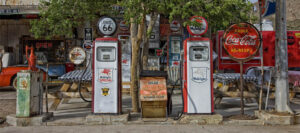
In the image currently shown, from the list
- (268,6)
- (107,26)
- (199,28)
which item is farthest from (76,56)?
(268,6)

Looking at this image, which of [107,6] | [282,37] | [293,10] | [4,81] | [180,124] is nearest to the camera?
[180,124]

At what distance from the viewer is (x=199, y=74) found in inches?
230

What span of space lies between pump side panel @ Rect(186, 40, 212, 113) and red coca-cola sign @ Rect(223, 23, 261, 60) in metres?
0.78

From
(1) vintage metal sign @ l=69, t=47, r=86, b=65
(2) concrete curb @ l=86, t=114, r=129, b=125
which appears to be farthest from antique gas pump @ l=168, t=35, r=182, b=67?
(2) concrete curb @ l=86, t=114, r=129, b=125

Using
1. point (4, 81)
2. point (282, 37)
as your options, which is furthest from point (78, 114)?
point (4, 81)

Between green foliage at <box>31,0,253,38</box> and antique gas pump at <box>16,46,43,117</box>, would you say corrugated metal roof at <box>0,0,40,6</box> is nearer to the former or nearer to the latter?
green foliage at <box>31,0,253,38</box>

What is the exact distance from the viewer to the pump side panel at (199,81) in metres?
5.84

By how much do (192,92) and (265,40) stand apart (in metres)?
7.49

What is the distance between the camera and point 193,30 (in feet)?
19.4

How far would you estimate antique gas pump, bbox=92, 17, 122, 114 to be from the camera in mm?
5879

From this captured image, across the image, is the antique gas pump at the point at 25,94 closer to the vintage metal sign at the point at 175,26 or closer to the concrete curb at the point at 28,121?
the concrete curb at the point at 28,121

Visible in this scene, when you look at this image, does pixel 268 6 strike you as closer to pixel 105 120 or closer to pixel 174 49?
pixel 105 120

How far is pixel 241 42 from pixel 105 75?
10.4ft

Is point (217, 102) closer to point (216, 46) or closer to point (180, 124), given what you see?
point (180, 124)
